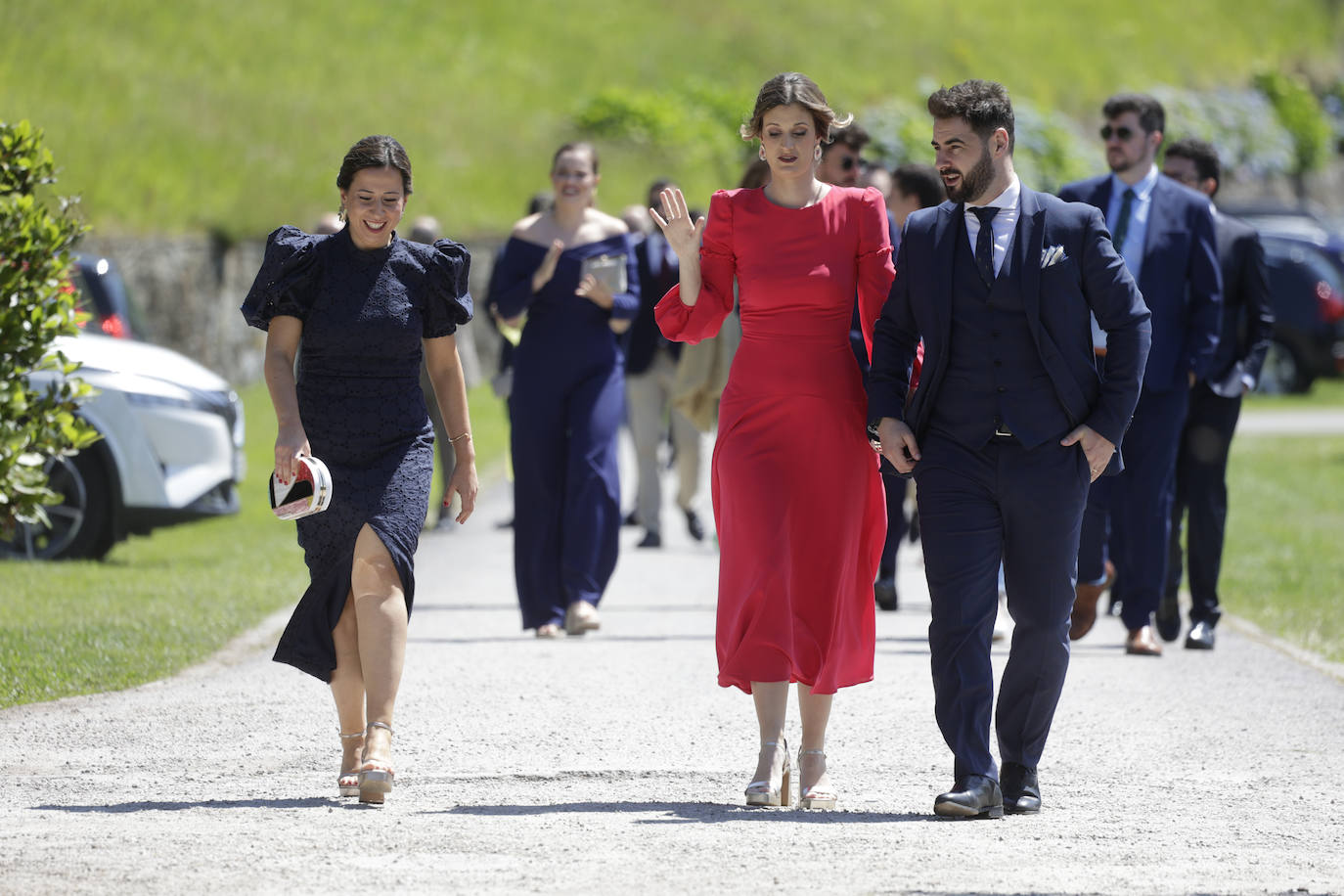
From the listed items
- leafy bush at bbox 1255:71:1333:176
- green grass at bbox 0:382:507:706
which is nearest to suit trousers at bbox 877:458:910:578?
green grass at bbox 0:382:507:706

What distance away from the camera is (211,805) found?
19.7 ft

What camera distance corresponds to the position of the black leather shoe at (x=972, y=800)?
19.3 feet

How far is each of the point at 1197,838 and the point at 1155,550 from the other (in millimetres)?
3851

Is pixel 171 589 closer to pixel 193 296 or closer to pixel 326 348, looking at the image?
pixel 326 348

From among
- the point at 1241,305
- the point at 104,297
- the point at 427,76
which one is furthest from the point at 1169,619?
the point at 427,76

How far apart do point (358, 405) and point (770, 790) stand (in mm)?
1626

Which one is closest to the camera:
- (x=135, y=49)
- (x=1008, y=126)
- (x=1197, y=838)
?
(x=1197, y=838)

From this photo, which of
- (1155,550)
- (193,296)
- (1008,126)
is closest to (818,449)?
(1008,126)

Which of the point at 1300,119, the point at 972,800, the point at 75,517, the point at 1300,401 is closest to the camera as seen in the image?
the point at 972,800

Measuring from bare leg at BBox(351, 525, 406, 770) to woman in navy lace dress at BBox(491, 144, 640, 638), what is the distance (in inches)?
152

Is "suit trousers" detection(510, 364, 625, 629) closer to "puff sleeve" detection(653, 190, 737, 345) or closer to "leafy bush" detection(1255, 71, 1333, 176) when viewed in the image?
"puff sleeve" detection(653, 190, 737, 345)

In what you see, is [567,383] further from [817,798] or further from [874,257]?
[817,798]

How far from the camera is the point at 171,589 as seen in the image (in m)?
11.3

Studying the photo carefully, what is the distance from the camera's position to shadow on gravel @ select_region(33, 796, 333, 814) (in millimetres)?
5926
